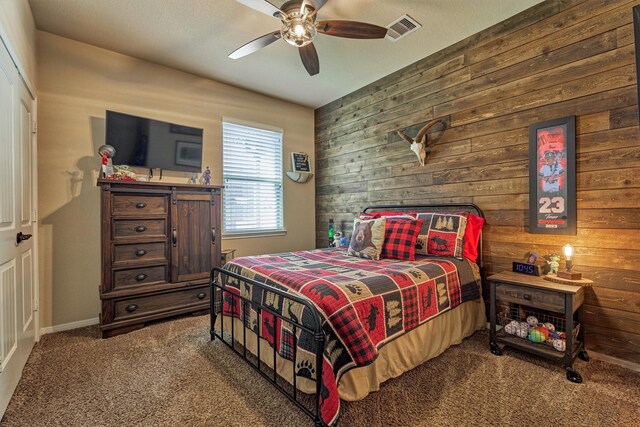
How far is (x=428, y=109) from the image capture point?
3.33 m

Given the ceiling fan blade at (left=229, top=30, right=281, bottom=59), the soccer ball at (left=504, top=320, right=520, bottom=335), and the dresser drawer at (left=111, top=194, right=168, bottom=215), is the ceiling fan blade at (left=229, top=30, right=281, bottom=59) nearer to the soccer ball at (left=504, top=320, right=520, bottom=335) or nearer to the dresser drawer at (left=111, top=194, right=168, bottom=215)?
the dresser drawer at (left=111, top=194, right=168, bottom=215)

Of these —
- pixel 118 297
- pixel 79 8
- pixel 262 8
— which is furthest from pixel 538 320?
pixel 79 8

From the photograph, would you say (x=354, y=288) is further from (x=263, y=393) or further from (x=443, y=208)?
(x=443, y=208)

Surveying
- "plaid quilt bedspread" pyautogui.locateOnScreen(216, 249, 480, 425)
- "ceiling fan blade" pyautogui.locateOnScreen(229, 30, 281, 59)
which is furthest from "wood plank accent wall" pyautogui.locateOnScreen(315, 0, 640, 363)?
"ceiling fan blade" pyautogui.locateOnScreen(229, 30, 281, 59)

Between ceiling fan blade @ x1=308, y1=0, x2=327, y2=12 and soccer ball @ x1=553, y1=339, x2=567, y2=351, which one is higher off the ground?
ceiling fan blade @ x1=308, y1=0, x2=327, y2=12

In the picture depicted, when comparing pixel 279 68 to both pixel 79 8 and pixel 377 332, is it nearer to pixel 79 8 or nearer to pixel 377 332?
pixel 79 8

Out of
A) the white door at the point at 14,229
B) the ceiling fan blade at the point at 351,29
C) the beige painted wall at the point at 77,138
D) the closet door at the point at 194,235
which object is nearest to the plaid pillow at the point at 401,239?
the ceiling fan blade at the point at 351,29

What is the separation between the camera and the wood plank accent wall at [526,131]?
2117mm

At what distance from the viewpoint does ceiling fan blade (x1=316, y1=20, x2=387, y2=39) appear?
221 cm

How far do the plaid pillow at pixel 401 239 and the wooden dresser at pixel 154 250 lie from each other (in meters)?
1.86

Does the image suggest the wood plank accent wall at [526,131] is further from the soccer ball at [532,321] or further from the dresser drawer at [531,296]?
the dresser drawer at [531,296]

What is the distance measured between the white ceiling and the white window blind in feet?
2.70

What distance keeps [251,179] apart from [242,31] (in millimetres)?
1910

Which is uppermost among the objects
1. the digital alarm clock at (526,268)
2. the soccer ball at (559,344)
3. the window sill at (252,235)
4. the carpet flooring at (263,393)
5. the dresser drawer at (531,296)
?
the window sill at (252,235)
